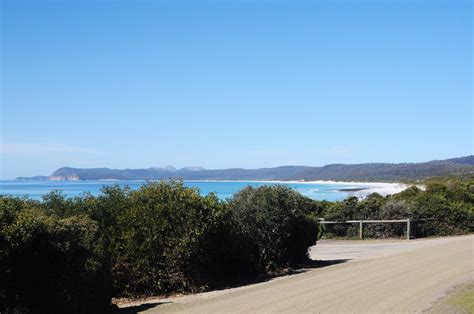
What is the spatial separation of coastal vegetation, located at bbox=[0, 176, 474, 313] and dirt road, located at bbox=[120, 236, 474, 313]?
3.90 ft

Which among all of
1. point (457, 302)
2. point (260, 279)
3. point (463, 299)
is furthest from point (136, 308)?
point (463, 299)

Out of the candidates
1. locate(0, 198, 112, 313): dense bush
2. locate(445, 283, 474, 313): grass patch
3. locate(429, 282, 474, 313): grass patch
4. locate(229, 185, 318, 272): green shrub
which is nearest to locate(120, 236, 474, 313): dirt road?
locate(429, 282, 474, 313): grass patch

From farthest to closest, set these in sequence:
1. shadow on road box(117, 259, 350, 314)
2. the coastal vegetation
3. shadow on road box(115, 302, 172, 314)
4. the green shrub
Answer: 1. the green shrub
2. shadow on road box(117, 259, 350, 314)
3. shadow on road box(115, 302, 172, 314)
4. the coastal vegetation

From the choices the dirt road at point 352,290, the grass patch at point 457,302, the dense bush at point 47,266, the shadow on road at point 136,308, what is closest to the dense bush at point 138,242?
the dense bush at point 47,266

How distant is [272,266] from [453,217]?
671 inches

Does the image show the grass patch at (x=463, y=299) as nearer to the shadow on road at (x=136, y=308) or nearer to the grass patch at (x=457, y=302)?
the grass patch at (x=457, y=302)

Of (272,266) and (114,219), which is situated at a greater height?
(114,219)

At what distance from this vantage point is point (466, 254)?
19906mm

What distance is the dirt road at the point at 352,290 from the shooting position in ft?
37.1

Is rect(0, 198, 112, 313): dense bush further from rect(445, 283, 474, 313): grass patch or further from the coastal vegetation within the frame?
rect(445, 283, 474, 313): grass patch

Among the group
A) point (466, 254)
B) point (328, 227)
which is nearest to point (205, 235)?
point (466, 254)

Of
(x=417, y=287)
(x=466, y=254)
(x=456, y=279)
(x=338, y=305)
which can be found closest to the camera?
(x=338, y=305)

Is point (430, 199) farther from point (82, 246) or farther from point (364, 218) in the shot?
point (82, 246)

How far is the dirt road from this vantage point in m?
11.3
